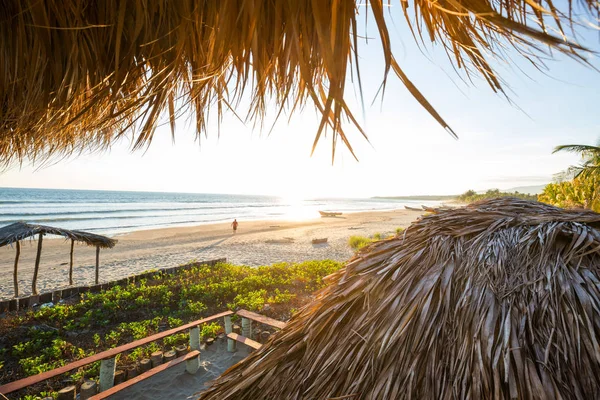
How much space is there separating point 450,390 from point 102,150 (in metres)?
2.23

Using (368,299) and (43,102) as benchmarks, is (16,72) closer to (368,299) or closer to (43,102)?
(43,102)

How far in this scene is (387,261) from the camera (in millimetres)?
1677

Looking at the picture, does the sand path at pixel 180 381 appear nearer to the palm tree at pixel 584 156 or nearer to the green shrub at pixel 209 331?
the green shrub at pixel 209 331

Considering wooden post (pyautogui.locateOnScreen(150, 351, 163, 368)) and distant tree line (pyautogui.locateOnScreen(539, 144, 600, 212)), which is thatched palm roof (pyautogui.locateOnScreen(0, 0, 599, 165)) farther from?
distant tree line (pyautogui.locateOnScreen(539, 144, 600, 212))

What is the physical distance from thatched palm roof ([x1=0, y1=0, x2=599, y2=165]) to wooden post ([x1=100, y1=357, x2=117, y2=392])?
325 cm

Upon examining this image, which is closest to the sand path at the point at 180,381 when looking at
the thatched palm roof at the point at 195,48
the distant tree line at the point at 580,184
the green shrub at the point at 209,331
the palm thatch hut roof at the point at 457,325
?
the green shrub at the point at 209,331

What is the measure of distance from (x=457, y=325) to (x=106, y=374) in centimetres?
391

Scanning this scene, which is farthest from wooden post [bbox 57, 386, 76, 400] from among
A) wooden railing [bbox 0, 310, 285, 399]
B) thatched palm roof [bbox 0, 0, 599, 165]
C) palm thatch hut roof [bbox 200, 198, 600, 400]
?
thatched palm roof [bbox 0, 0, 599, 165]

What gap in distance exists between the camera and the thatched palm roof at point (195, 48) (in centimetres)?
77

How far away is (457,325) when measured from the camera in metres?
1.23

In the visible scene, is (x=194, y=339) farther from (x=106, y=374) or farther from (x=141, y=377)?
(x=106, y=374)

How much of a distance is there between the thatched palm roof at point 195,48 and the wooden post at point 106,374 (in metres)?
3.25

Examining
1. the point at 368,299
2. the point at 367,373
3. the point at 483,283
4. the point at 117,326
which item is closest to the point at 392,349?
the point at 367,373

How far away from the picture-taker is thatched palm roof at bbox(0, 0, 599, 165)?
77cm
